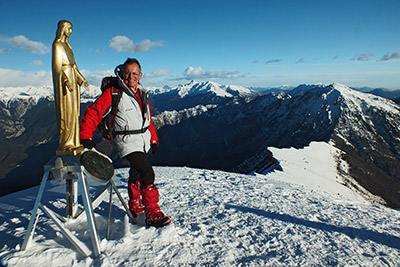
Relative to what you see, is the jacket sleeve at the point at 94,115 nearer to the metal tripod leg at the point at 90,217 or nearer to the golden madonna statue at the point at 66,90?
the golden madonna statue at the point at 66,90

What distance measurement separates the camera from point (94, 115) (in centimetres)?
467

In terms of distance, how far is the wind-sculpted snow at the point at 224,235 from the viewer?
13.6ft

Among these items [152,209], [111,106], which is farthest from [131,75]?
[152,209]

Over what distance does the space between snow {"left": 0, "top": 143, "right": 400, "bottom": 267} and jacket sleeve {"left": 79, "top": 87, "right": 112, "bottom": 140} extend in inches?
76.9

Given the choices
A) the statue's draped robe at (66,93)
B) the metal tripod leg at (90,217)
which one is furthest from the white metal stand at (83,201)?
the statue's draped robe at (66,93)

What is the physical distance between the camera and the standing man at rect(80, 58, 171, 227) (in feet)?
15.9

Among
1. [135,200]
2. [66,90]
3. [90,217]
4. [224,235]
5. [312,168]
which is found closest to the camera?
[90,217]

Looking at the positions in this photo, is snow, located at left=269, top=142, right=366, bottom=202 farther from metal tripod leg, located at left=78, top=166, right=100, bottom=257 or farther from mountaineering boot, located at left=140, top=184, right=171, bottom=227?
metal tripod leg, located at left=78, top=166, right=100, bottom=257

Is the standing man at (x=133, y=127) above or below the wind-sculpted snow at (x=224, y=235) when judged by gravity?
above

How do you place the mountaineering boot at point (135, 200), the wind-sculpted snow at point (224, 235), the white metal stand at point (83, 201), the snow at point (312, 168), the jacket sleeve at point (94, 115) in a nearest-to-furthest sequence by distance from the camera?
the white metal stand at point (83, 201)
the wind-sculpted snow at point (224, 235)
the jacket sleeve at point (94, 115)
the mountaineering boot at point (135, 200)
the snow at point (312, 168)

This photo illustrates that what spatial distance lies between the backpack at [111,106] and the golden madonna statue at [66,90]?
52cm

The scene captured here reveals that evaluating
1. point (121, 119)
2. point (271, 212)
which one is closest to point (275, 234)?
point (271, 212)

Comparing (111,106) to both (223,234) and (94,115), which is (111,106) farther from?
(223,234)

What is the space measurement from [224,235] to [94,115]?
3650 millimetres
